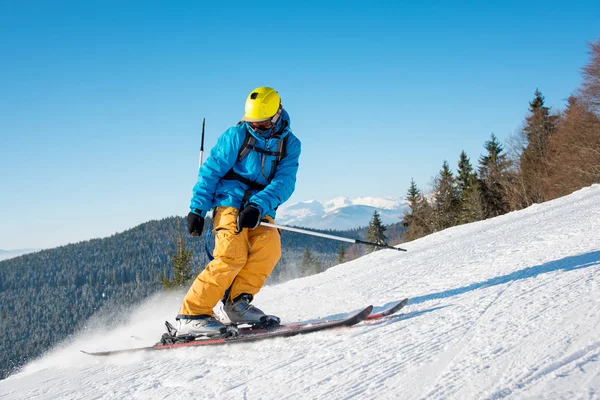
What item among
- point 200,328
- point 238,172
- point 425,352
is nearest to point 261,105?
point 238,172

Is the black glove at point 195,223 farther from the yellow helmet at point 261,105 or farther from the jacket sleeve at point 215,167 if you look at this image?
the yellow helmet at point 261,105

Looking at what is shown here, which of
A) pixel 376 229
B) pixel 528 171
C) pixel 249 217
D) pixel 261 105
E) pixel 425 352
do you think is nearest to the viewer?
pixel 425 352

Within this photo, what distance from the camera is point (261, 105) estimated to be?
4.02 meters

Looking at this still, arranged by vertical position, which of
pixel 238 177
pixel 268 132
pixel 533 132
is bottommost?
pixel 238 177

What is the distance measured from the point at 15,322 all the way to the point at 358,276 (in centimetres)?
14824

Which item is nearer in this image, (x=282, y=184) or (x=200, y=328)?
(x=200, y=328)

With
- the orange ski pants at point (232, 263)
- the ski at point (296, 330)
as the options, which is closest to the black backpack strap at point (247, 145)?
the orange ski pants at point (232, 263)

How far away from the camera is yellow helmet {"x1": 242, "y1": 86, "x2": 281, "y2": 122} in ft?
13.2

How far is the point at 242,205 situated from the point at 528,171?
37.8m

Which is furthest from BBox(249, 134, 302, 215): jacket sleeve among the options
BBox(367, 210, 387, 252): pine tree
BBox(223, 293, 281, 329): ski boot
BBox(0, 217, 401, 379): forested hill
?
BBox(0, 217, 401, 379): forested hill

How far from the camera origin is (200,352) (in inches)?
135

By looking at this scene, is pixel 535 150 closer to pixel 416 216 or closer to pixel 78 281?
pixel 416 216

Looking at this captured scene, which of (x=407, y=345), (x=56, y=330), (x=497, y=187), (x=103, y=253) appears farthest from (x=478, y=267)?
(x=103, y=253)

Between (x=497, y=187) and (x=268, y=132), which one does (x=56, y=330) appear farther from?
(x=268, y=132)
